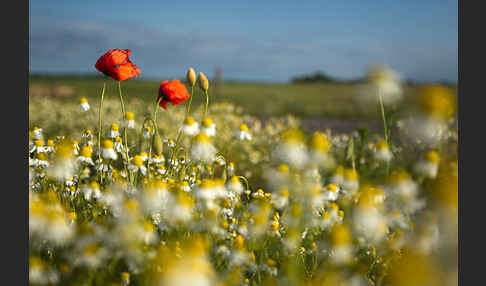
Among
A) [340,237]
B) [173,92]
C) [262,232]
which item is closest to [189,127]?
[262,232]

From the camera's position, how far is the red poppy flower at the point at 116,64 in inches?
95.0

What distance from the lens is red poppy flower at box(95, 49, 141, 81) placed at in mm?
2412

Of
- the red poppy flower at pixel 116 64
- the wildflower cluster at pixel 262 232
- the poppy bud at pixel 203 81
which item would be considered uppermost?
the red poppy flower at pixel 116 64

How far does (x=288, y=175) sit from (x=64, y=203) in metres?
1.54

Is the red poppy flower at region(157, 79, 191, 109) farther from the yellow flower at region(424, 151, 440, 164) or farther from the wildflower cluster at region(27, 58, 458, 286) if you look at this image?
the yellow flower at region(424, 151, 440, 164)

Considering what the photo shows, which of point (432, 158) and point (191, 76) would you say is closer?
point (432, 158)

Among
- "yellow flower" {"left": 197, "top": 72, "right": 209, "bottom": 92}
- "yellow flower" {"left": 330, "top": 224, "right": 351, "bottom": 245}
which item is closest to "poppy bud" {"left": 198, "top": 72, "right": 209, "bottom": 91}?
Answer: "yellow flower" {"left": 197, "top": 72, "right": 209, "bottom": 92}

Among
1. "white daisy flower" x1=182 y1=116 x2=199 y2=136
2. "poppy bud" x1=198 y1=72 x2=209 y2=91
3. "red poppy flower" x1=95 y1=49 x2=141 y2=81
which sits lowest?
"white daisy flower" x1=182 y1=116 x2=199 y2=136

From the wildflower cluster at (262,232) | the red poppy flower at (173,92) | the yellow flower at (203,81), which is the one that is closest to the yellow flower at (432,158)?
the wildflower cluster at (262,232)

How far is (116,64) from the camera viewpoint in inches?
94.8

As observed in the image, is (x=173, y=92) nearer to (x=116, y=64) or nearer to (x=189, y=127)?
(x=116, y=64)

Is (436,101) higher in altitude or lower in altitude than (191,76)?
lower

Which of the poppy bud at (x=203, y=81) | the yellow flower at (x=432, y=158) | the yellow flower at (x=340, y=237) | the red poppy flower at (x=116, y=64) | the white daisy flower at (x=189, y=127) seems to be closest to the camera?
the yellow flower at (x=340, y=237)

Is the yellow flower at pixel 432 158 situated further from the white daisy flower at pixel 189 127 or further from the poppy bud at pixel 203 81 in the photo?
the poppy bud at pixel 203 81
